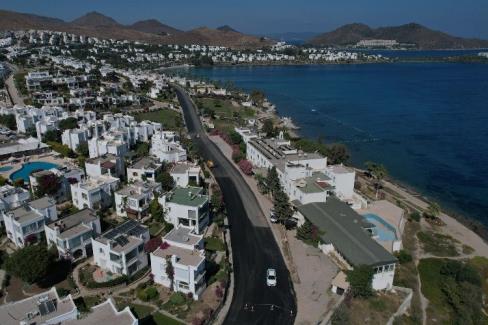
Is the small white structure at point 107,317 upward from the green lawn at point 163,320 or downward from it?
upward

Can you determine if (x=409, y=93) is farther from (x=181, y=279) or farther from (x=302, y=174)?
(x=181, y=279)

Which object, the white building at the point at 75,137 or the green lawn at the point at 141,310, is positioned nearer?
the green lawn at the point at 141,310

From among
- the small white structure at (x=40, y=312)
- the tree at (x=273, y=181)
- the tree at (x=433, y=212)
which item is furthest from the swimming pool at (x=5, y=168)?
the tree at (x=433, y=212)

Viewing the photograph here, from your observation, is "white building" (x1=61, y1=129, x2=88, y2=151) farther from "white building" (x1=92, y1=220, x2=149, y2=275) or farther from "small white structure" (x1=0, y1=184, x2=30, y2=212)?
"white building" (x1=92, y1=220, x2=149, y2=275)

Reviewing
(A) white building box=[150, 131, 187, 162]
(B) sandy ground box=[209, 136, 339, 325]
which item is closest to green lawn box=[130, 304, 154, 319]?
(B) sandy ground box=[209, 136, 339, 325]

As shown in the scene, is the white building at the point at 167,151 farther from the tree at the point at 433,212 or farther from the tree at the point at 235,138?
the tree at the point at 433,212

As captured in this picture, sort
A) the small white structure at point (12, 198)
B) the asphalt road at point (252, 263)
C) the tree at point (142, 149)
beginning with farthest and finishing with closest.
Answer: the tree at point (142, 149)
the small white structure at point (12, 198)
the asphalt road at point (252, 263)

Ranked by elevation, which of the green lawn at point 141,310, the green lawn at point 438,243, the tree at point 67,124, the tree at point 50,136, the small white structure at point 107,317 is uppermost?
the tree at point 67,124
